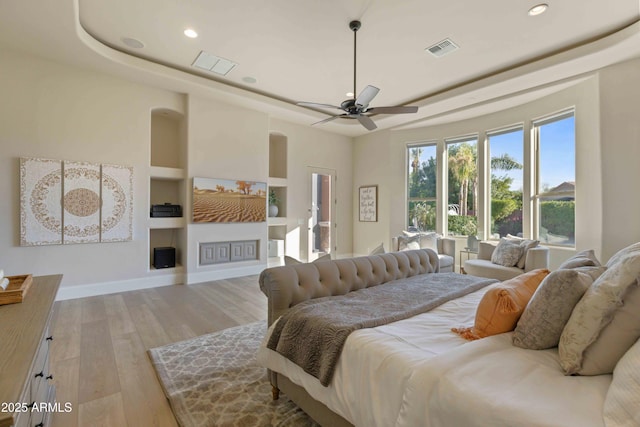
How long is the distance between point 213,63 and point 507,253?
17.3ft

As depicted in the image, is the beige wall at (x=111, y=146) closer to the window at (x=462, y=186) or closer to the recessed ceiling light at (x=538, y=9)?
the window at (x=462, y=186)

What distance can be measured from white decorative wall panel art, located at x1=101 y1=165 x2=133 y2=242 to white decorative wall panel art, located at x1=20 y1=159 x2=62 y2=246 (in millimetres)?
502

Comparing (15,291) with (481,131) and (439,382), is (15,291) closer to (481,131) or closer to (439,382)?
(439,382)

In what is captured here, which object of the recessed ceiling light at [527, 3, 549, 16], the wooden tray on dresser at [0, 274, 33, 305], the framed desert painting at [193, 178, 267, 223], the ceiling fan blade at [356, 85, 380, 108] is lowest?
the wooden tray on dresser at [0, 274, 33, 305]

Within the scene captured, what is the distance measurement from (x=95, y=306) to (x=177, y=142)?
3.12m

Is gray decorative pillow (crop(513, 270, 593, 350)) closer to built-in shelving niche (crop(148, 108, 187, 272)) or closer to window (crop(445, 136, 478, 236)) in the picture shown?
built-in shelving niche (crop(148, 108, 187, 272))

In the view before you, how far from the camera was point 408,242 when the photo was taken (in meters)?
5.68

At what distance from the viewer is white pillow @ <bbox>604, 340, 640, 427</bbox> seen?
0.83 metres

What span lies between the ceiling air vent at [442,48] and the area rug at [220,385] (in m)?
4.08

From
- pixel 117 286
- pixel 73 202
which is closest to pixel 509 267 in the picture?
pixel 117 286

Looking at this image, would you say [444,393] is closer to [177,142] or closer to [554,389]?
[554,389]

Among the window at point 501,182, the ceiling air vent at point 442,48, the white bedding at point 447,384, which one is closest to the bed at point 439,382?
the white bedding at point 447,384

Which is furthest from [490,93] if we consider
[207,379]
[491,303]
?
[207,379]

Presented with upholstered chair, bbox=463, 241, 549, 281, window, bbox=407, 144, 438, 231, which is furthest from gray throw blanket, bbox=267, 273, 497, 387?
window, bbox=407, 144, 438, 231
